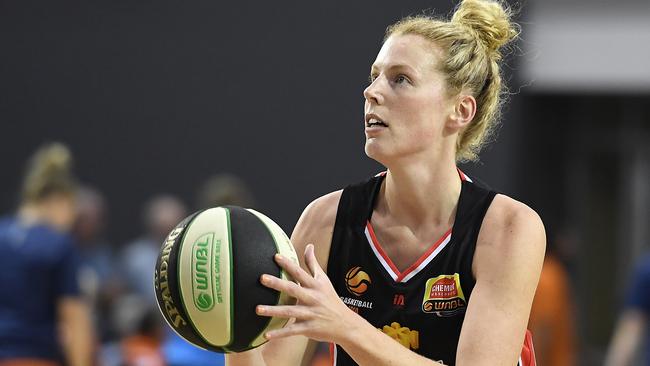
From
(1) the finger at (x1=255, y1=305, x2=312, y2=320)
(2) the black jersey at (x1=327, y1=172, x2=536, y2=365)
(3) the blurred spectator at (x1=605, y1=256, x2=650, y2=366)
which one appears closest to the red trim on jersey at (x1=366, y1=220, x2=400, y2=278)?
(2) the black jersey at (x1=327, y1=172, x2=536, y2=365)

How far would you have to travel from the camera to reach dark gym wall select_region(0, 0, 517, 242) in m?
9.98

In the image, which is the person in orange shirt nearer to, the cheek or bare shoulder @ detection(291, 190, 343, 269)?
bare shoulder @ detection(291, 190, 343, 269)

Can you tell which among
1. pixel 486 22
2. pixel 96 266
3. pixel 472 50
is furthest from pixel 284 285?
pixel 96 266

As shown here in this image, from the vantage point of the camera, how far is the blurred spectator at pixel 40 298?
5.62m

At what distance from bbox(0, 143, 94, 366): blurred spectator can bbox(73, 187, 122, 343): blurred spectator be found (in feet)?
6.59

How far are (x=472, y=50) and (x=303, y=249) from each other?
2.45 ft

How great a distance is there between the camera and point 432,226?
10.8 ft

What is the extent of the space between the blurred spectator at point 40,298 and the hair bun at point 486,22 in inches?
114

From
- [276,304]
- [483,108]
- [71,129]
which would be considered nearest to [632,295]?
[483,108]

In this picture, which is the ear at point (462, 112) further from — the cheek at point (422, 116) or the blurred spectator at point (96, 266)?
the blurred spectator at point (96, 266)

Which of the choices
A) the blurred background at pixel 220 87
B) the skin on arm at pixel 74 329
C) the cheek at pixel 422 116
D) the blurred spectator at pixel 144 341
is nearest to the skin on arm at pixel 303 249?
the cheek at pixel 422 116

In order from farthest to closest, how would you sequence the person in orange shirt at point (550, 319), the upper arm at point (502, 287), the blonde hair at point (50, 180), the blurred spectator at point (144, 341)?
the person in orange shirt at point (550, 319) < the blurred spectator at point (144, 341) < the blonde hair at point (50, 180) < the upper arm at point (502, 287)

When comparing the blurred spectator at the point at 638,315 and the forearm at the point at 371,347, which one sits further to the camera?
the blurred spectator at the point at 638,315

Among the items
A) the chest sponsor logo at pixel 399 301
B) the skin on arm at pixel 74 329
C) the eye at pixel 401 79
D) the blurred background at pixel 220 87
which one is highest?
the blurred background at pixel 220 87
